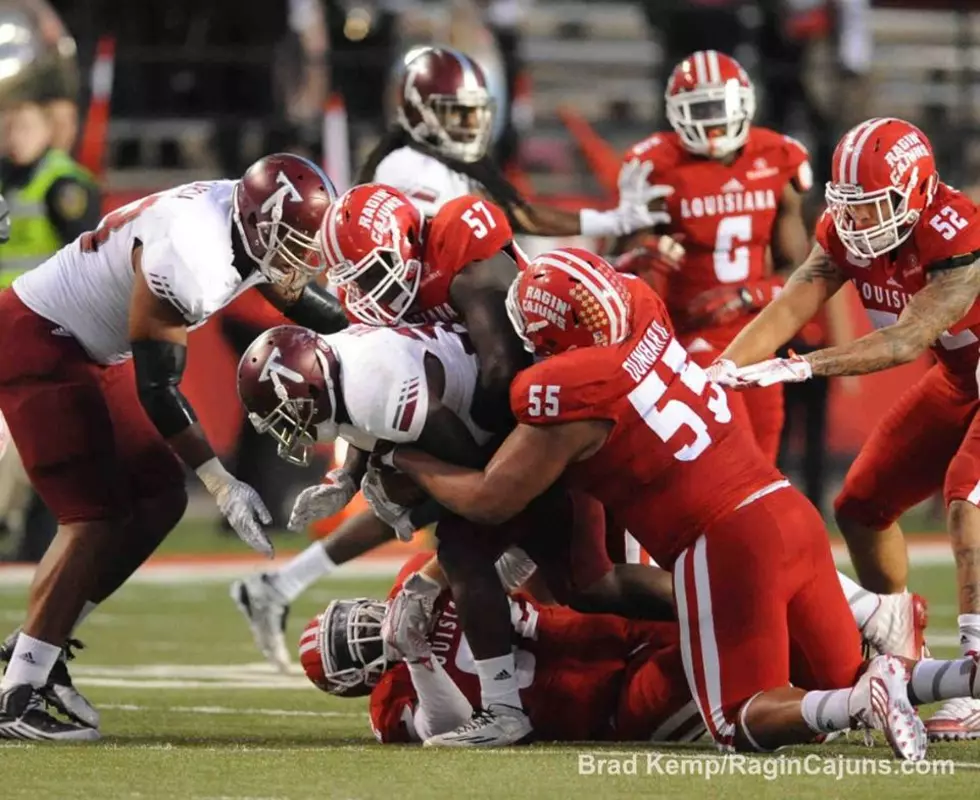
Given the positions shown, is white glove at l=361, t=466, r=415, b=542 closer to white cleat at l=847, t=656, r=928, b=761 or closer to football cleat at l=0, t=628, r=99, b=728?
football cleat at l=0, t=628, r=99, b=728

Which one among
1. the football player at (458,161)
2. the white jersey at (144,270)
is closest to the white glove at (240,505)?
the white jersey at (144,270)

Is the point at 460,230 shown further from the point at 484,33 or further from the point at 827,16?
the point at 827,16

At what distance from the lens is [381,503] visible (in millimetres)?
5184

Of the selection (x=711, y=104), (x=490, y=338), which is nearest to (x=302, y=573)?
(x=490, y=338)

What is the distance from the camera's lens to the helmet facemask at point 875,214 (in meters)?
5.39

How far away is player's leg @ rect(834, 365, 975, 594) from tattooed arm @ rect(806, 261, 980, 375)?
0.40m

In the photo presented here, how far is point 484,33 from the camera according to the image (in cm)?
1223

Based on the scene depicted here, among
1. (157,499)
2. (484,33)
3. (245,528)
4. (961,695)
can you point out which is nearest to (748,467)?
(961,695)

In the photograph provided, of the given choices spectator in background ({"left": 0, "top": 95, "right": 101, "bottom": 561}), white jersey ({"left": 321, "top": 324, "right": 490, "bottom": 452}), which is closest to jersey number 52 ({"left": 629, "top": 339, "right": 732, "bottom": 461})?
white jersey ({"left": 321, "top": 324, "right": 490, "bottom": 452})

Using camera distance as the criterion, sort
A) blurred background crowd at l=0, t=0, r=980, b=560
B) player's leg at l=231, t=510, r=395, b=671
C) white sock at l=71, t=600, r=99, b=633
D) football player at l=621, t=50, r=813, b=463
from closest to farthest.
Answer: white sock at l=71, t=600, r=99, b=633 < player's leg at l=231, t=510, r=395, b=671 < football player at l=621, t=50, r=813, b=463 < blurred background crowd at l=0, t=0, r=980, b=560

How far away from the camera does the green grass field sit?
4.35m

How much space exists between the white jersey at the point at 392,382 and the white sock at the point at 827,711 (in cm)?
107

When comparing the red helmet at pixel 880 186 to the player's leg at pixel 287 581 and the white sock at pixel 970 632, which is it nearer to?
the white sock at pixel 970 632

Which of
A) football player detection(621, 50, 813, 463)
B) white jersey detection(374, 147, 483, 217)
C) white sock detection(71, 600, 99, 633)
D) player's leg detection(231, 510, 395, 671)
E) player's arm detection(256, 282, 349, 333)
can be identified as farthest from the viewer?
football player detection(621, 50, 813, 463)
